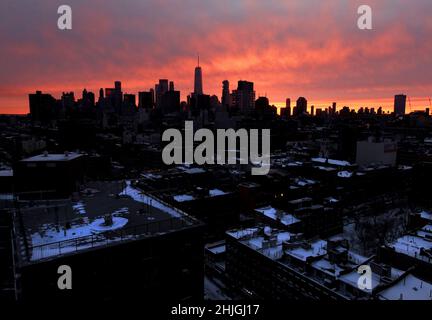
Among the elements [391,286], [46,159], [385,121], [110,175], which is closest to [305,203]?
[391,286]

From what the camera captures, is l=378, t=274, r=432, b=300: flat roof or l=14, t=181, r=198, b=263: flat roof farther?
l=378, t=274, r=432, b=300: flat roof

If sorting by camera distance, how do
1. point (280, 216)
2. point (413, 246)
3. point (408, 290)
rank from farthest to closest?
point (280, 216)
point (413, 246)
point (408, 290)

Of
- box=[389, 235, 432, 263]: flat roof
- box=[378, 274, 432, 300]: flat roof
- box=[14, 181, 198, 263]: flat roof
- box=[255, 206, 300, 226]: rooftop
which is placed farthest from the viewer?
box=[255, 206, 300, 226]: rooftop

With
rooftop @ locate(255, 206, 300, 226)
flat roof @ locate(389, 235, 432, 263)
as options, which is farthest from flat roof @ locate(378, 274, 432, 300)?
rooftop @ locate(255, 206, 300, 226)

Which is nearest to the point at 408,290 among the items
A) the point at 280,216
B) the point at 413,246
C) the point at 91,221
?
the point at 413,246

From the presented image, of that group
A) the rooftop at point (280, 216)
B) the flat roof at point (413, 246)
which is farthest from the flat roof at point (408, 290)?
the rooftop at point (280, 216)

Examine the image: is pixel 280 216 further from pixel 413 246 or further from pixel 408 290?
pixel 408 290

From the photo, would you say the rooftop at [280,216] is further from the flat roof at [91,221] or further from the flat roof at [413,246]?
the flat roof at [91,221]

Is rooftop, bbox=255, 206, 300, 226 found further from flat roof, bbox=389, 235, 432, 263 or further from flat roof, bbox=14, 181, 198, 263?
flat roof, bbox=14, 181, 198, 263

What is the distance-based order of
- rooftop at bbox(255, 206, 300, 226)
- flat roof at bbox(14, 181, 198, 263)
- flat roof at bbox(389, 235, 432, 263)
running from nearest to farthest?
flat roof at bbox(14, 181, 198, 263)
flat roof at bbox(389, 235, 432, 263)
rooftop at bbox(255, 206, 300, 226)
